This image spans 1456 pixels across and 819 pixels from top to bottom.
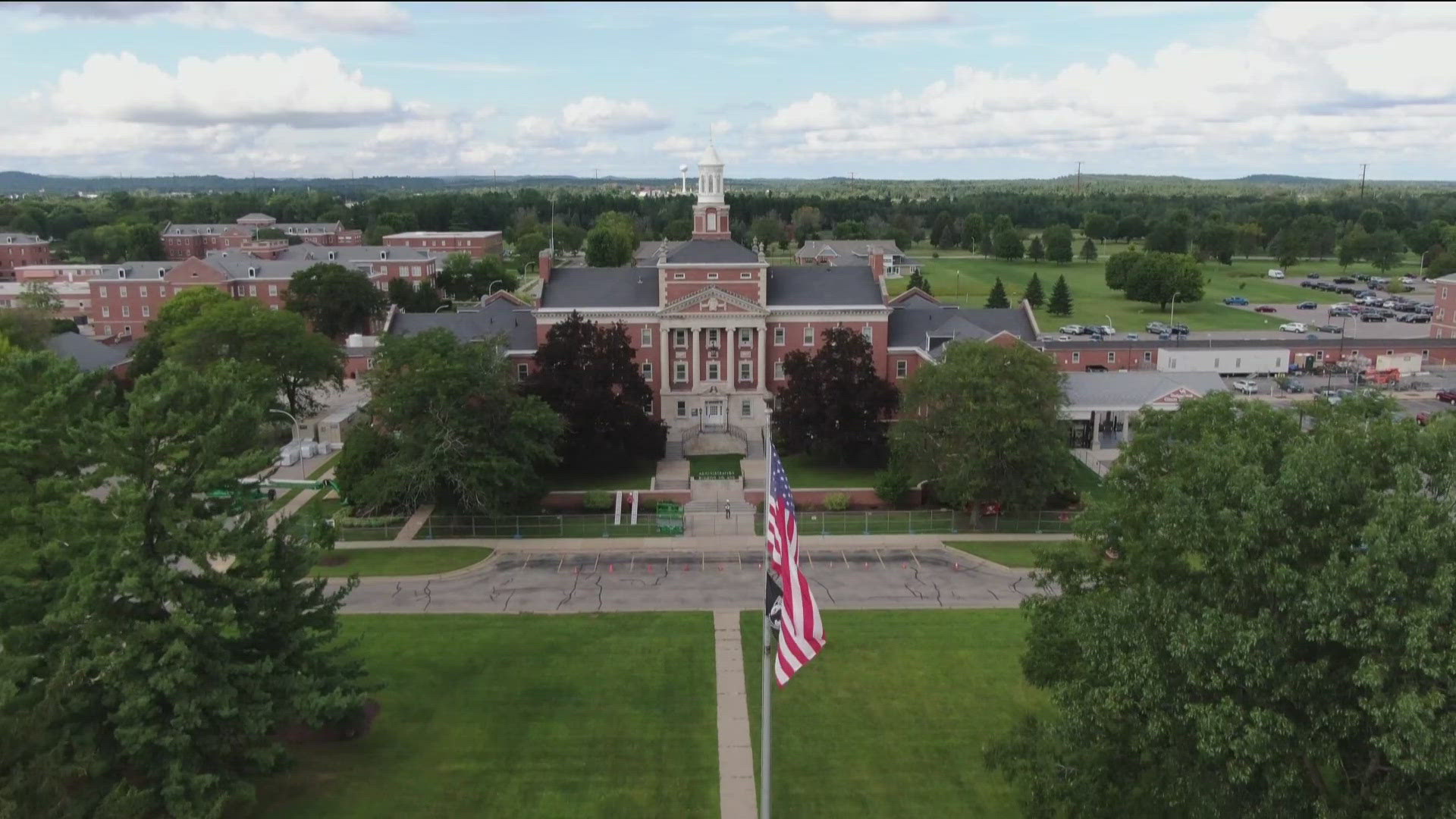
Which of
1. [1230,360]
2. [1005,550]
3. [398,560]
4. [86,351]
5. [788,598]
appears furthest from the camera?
[1230,360]

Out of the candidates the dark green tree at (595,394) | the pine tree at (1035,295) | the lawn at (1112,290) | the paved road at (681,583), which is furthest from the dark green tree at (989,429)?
the pine tree at (1035,295)

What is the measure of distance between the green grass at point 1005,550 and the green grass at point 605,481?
682 inches

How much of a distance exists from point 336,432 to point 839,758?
46053mm

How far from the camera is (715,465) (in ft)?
195

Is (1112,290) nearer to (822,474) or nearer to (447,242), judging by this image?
(822,474)

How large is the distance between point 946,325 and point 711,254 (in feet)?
52.3

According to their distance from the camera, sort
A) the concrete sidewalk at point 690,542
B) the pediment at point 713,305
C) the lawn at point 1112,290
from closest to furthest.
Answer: the concrete sidewalk at point 690,542, the pediment at point 713,305, the lawn at point 1112,290

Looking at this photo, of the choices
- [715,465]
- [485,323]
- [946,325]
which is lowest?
[715,465]

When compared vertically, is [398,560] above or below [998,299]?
below

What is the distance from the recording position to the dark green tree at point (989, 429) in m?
46.3

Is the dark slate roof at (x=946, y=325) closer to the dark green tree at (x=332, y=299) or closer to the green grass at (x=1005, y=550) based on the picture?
the green grass at (x=1005, y=550)

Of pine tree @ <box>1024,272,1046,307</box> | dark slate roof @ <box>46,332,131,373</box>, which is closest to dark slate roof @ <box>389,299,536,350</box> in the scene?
dark slate roof @ <box>46,332,131,373</box>

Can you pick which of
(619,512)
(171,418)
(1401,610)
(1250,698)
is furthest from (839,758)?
(619,512)

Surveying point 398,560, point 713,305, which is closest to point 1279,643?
point 398,560
